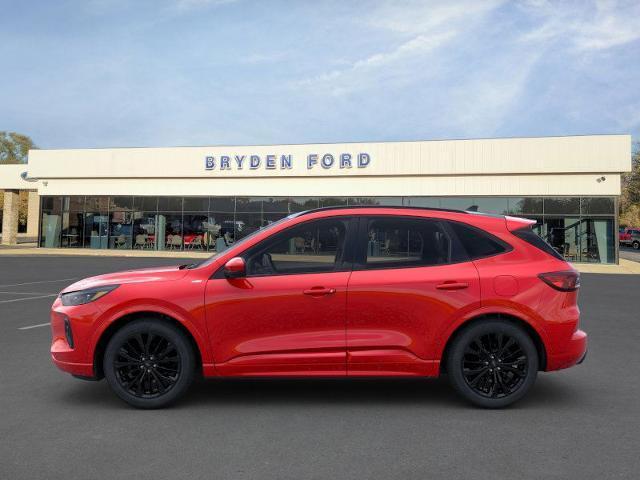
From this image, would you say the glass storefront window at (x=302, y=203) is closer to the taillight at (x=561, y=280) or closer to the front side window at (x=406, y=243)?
the front side window at (x=406, y=243)

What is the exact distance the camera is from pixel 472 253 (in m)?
4.81

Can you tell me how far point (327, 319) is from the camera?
4.54 metres

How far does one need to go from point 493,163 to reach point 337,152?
890 centimetres

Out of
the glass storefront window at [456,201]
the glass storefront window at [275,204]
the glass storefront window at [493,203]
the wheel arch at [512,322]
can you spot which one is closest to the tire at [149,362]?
the wheel arch at [512,322]

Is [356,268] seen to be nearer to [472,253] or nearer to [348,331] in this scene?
[348,331]

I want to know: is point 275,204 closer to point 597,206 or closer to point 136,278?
point 597,206

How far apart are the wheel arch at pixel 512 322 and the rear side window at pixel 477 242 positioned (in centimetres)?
51

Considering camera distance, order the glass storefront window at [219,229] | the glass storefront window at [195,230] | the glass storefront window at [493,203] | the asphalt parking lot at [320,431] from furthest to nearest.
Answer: the glass storefront window at [195,230]
the glass storefront window at [219,229]
the glass storefront window at [493,203]
the asphalt parking lot at [320,431]

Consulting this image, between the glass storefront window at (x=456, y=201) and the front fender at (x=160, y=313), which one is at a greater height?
the glass storefront window at (x=456, y=201)

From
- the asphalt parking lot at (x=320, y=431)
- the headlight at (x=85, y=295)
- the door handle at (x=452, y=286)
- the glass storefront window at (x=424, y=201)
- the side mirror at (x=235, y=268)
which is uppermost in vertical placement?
the glass storefront window at (x=424, y=201)

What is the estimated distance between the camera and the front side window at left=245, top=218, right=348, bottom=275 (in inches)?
184

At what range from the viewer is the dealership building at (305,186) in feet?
101

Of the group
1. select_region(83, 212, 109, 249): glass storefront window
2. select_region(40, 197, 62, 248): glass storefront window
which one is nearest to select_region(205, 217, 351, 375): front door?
select_region(83, 212, 109, 249): glass storefront window

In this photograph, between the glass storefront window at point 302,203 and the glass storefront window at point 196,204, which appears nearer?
the glass storefront window at point 302,203
